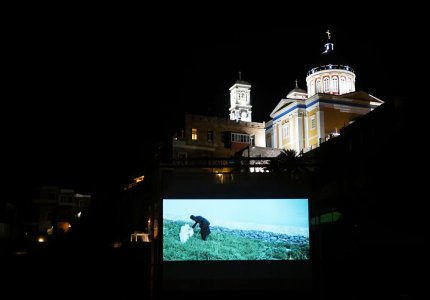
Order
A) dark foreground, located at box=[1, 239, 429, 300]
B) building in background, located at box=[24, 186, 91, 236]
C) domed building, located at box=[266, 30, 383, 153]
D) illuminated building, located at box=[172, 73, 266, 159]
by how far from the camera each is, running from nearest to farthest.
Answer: dark foreground, located at box=[1, 239, 429, 300] < illuminated building, located at box=[172, 73, 266, 159] < domed building, located at box=[266, 30, 383, 153] < building in background, located at box=[24, 186, 91, 236]

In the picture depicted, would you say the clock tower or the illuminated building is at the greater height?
the clock tower

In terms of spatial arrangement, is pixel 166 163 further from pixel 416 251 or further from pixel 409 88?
pixel 409 88

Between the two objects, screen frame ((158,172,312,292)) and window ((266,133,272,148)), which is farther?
window ((266,133,272,148))

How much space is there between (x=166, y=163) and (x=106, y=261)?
2202 mm

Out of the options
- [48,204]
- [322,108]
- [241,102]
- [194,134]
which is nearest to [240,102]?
[241,102]

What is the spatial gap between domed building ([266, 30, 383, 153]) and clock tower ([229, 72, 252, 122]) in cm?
434

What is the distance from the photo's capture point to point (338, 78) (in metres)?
38.9

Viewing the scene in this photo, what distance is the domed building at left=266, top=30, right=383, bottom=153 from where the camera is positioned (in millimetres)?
34750

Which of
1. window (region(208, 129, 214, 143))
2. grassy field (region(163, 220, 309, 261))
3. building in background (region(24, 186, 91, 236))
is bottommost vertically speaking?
grassy field (region(163, 220, 309, 261))

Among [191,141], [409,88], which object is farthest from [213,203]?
[191,141]

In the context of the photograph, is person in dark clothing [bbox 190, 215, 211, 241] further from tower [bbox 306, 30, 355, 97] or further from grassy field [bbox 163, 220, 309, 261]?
tower [bbox 306, 30, 355, 97]

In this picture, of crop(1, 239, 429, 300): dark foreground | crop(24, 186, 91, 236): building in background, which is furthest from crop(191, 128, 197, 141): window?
crop(1, 239, 429, 300): dark foreground

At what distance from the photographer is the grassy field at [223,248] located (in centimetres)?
854

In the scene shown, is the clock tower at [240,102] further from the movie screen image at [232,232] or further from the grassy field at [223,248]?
the grassy field at [223,248]
